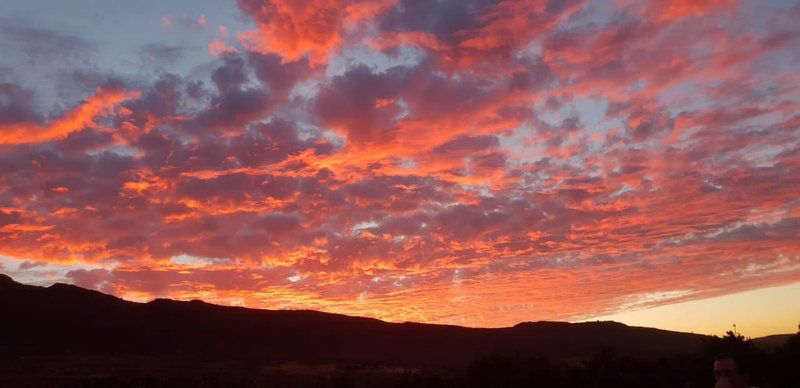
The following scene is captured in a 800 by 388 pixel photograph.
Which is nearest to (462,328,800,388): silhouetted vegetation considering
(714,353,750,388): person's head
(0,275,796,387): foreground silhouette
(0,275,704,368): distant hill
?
(0,275,796,387): foreground silhouette

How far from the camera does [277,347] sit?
94750 millimetres

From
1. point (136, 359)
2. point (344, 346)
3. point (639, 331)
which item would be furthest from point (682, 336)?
point (136, 359)

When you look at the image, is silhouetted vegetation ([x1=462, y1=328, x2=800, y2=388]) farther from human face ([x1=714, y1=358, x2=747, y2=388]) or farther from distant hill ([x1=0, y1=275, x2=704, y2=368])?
human face ([x1=714, y1=358, x2=747, y2=388])

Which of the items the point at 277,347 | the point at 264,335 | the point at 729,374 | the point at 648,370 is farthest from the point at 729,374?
the point at 264,335

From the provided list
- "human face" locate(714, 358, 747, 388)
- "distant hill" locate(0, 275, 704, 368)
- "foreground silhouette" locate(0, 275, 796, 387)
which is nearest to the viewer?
"human face" locate(714, 358, 747, 388)

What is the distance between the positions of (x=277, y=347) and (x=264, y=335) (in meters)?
6.62

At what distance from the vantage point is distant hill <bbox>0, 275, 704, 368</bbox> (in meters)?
81.2

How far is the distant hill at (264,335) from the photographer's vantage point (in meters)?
81.2

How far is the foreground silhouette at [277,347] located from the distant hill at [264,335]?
0.60 feet

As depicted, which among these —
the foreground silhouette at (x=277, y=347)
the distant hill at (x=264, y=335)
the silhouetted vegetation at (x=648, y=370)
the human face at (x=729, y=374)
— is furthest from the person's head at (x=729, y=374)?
the distant hill at (x=264, y=335)

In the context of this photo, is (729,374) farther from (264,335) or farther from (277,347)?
(264,335)

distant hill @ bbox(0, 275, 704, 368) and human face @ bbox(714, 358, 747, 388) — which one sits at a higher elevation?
distant hill @ bbox(0, 275, 704, 368)

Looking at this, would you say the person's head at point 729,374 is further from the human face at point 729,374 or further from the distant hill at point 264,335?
the distant hill at point 264,335

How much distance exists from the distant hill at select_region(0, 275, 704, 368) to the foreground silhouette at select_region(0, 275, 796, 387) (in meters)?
0.18
